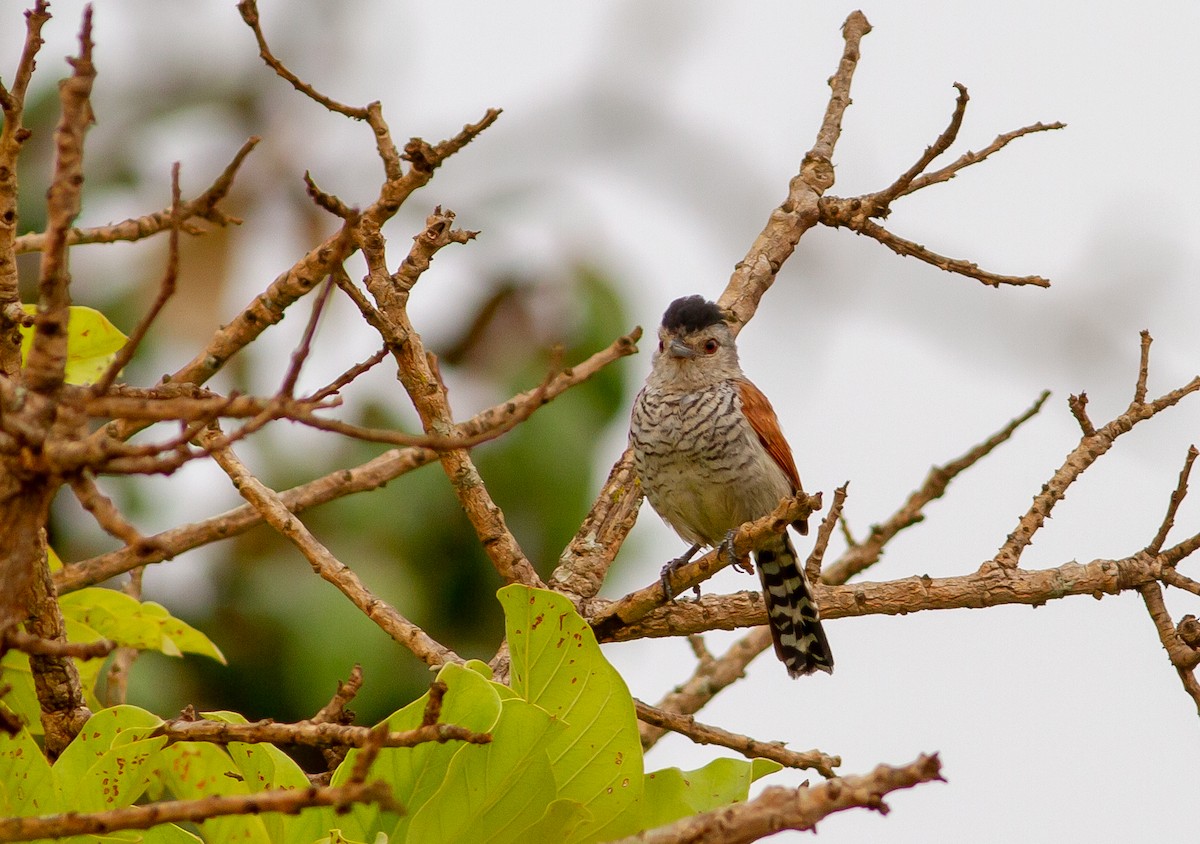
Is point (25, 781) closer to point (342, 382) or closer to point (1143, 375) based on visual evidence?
point (342, 382)

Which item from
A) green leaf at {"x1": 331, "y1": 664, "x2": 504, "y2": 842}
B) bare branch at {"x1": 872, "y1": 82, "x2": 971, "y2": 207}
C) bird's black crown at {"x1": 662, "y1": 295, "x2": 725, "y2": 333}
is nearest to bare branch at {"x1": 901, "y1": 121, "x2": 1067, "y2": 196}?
bare branch at {"x1": 872, "y1": 82, "x2": 971, "y2": 207}

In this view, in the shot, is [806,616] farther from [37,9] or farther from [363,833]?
[37,9]

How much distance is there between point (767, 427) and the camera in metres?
5.11

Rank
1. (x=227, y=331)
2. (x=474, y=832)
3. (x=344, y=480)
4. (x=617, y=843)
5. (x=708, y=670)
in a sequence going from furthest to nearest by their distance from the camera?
(x=708, y=670)
(x=344, y=480)
(x=227, y=331)
(x=474, y=832)
(x=617, y=843)

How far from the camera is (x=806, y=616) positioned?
464 cm

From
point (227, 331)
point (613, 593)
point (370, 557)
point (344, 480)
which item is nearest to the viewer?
point (227, 331)

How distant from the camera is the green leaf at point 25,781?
222cm

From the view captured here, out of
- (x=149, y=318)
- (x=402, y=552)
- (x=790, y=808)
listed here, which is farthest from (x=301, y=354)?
(x=402, y=552)

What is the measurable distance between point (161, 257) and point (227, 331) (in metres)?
4.24

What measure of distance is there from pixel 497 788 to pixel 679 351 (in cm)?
302

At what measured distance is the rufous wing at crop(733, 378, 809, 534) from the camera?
16.6 ft

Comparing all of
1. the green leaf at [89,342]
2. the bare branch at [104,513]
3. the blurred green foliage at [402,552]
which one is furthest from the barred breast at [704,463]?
the bare branch at [104,513]

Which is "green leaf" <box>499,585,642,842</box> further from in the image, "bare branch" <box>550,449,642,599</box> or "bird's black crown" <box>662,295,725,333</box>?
"bird's black crown" <box>662,295,725,333</box>

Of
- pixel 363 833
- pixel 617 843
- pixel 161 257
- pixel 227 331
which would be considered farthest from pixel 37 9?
pixel 161 257
